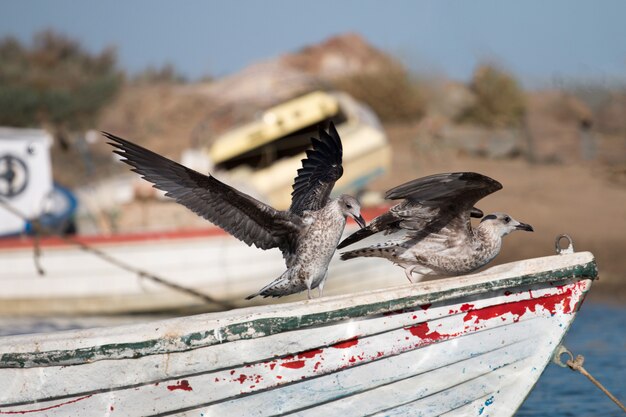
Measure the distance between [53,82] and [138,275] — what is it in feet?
52.7

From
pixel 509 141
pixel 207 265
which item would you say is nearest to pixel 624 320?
pixel 207 265

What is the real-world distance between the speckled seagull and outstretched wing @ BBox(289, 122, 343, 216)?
10 mm

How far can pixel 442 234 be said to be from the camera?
581 centimetres

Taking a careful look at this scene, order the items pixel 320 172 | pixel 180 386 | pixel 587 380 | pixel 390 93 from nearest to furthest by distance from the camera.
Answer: pixel 180 386 < pixel 320 172 < pixel 587 380 < pixel 390 93

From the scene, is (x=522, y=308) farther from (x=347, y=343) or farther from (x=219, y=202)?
(x=219, y=202)

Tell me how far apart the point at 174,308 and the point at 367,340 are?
850 cm

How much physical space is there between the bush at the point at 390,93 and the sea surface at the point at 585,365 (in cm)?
1324

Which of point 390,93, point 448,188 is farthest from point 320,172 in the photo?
point 390,93

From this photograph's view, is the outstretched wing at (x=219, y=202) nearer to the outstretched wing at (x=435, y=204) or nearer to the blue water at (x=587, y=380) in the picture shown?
the outstretched wing at (x=435, y=204)

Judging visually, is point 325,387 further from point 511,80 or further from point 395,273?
point 511,80

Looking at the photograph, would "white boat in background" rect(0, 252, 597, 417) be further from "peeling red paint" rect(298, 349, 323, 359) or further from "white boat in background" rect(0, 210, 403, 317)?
"white boat in background" rect(0, 210, 403, 317)

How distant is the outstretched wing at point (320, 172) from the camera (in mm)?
6469

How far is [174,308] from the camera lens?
43.5ft

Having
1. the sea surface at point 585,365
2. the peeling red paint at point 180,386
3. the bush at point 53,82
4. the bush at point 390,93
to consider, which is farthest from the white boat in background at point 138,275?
the bush at point 390,93
